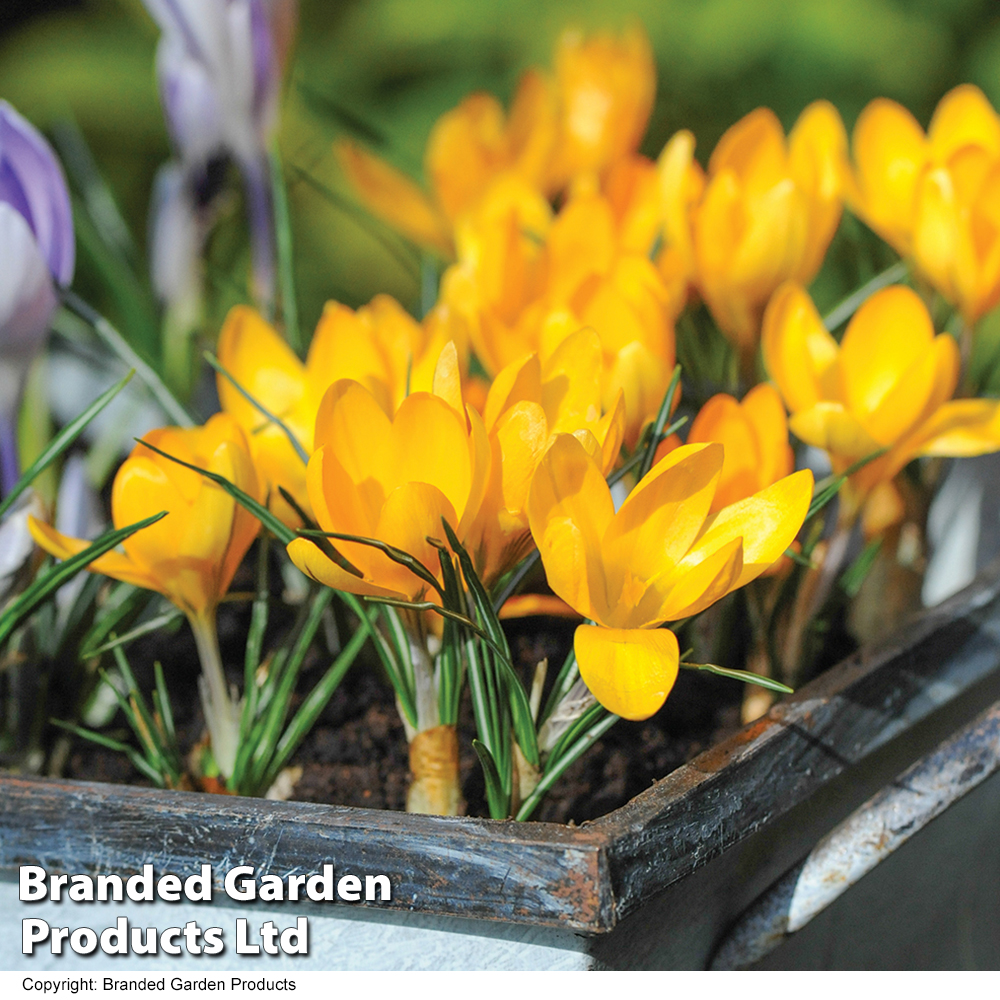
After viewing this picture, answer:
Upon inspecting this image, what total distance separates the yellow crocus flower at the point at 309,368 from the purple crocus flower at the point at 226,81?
0.13 meters

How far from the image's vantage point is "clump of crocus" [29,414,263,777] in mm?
345

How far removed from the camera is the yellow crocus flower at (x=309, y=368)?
0.38m

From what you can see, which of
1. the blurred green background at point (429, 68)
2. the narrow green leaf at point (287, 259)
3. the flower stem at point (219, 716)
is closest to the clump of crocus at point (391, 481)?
the flower stem at point (219, 716)

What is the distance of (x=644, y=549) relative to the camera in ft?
1.03

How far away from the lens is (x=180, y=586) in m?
0.37

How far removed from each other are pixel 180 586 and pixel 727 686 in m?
0.25

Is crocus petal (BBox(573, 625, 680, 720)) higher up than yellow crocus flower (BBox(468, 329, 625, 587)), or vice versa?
→ yellow crocus flower (BBox(468, 329, 625, 587))

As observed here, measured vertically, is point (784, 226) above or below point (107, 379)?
below

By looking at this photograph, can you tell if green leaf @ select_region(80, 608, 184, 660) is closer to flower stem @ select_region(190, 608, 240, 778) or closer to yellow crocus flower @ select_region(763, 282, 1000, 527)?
flower stem @ select_region(190, 608, 240, 778)

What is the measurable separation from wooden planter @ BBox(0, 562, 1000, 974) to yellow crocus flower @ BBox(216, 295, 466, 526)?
12cm

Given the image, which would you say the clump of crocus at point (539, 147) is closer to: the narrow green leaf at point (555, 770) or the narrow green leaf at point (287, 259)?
the narrow green leaf at point (287, 259)

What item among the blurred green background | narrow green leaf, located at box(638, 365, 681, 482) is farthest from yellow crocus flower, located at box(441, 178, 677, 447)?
the blurred green background

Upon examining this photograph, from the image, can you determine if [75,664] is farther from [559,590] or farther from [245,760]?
[559,590]

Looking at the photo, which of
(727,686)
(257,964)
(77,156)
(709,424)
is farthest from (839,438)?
(77,156)
